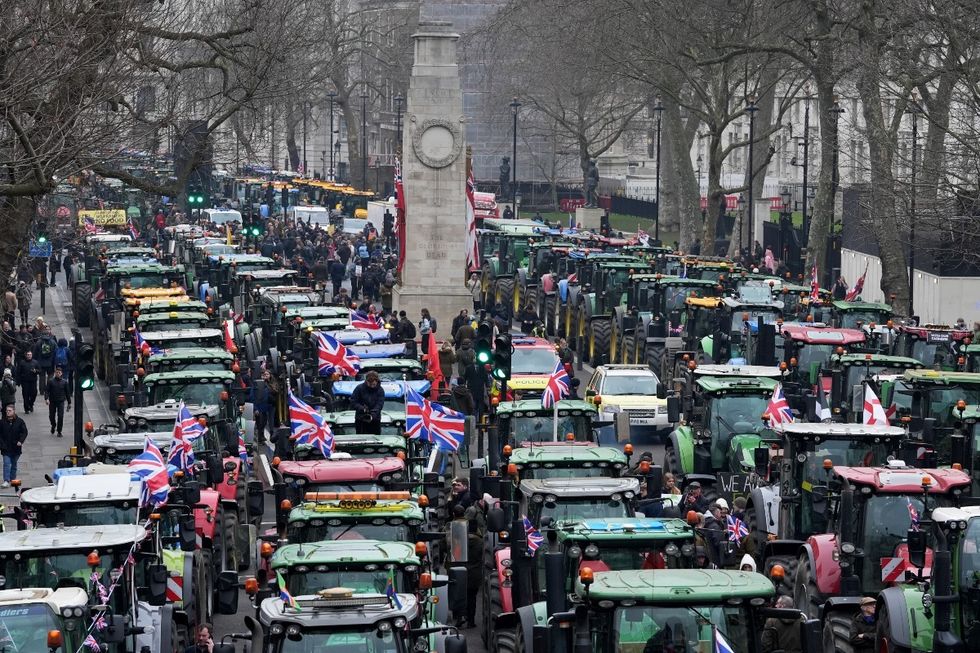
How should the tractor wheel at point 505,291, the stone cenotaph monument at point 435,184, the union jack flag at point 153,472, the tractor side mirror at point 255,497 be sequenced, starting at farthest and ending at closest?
the tractor wheel at point 505,291 < the stone cenotaph monument at point 435,184 < the tractor side mirror at point 255,497 < the union jack flag at point 153,472

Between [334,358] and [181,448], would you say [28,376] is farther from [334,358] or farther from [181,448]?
[181,448]

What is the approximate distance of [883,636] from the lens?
16047mm

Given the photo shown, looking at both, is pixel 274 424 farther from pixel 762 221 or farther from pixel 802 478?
pixel 762 221

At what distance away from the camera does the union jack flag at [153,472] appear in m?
19.9

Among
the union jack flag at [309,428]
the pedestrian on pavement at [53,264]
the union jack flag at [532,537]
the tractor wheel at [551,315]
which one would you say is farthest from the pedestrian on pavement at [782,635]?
the pedestrian on pavement at [53,264]

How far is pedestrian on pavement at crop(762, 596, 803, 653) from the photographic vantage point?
15.6m

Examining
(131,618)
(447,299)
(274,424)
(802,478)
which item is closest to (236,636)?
(131,618)

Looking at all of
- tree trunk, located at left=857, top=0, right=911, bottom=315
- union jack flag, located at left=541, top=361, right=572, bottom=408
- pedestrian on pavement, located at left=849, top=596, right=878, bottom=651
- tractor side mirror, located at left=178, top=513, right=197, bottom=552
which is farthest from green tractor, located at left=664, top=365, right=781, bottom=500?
tree trunk, located at left=857, top=0, right=911, bottom=315

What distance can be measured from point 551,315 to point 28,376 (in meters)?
16.8

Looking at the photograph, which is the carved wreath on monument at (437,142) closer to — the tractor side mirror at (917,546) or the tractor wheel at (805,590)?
the tractor wheel at (805,590)

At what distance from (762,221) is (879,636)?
213ft

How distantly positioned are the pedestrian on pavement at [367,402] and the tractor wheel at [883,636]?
9483mm

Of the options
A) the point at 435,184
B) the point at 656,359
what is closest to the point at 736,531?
the point at 656,359

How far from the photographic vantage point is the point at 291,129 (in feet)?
415
